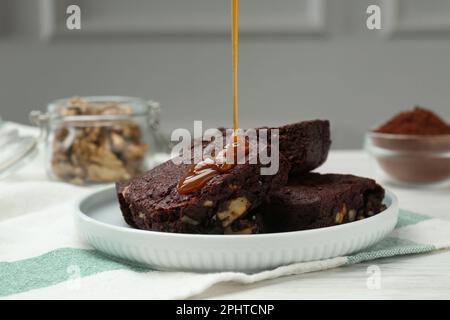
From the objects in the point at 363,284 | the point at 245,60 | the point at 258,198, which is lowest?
the point at 363,284

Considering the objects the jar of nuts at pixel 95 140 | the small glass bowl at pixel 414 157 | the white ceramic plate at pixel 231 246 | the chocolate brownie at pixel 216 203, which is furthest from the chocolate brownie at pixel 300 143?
the jar of nuts at pixel 95 140

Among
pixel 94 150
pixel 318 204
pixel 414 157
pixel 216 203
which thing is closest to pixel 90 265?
pixel 216 203

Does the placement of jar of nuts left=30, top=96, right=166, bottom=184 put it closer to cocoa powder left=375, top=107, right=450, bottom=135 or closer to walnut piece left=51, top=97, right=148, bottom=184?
walnut piece left=51, top=97, right=148, bottom=184

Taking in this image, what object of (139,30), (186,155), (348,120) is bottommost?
(348,120)

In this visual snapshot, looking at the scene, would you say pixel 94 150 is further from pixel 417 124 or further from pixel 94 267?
pixel 417 124

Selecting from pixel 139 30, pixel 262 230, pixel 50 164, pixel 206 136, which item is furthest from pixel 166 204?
pixel 139 30

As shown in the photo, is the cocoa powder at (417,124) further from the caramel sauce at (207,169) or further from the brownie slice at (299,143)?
the caramel sauce at (207,169)

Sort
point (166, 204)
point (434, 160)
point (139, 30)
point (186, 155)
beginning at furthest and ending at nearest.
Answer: point (139, 30), point (434, 160), point (186, 155), point (166, 204)
